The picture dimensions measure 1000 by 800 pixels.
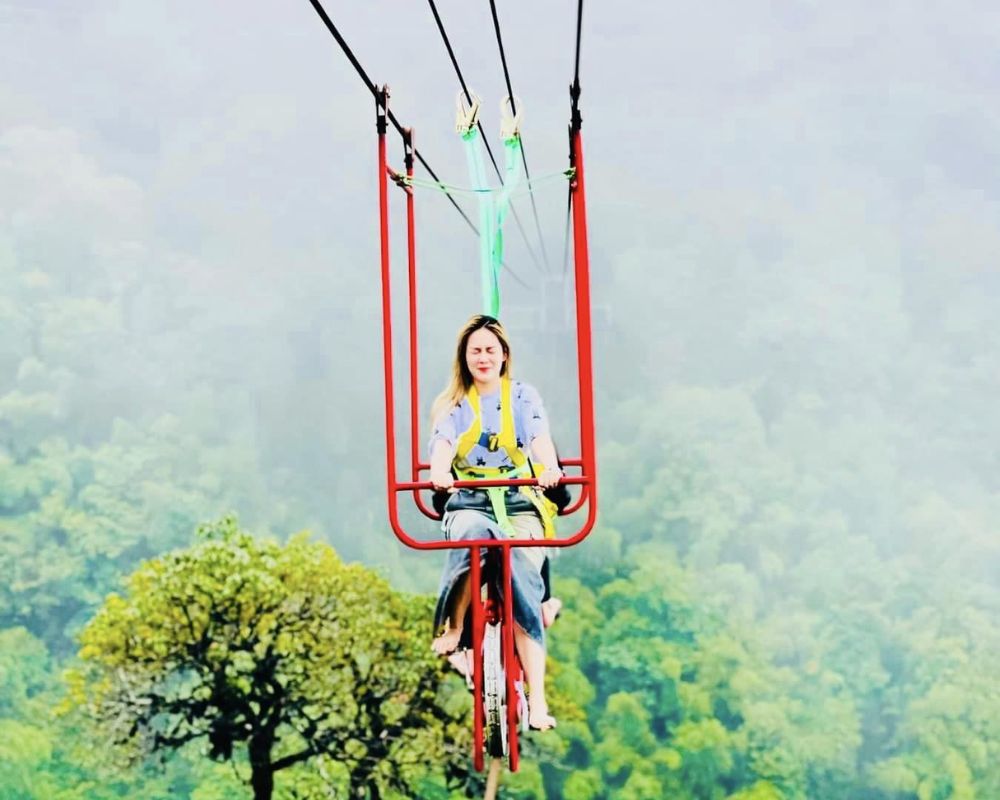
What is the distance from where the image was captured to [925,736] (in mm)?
8438

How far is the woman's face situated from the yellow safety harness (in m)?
0.05

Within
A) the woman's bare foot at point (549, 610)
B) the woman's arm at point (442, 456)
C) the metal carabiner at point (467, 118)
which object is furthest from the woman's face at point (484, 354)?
the woman's bare foot at point (549, 610)

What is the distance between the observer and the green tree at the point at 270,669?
7875 millimetres

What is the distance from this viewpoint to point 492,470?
3.17 metres

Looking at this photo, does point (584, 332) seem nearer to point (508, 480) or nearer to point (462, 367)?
point (508, 480)

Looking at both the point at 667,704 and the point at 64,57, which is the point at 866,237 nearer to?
the point at 667,704

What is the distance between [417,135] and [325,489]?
10.4 feet

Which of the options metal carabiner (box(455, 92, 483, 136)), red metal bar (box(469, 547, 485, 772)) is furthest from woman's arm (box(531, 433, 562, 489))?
metal carabiner (box(455, 92, 483, 136))

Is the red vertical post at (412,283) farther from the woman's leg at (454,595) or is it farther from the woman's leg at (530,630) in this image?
the woman's leg at (530,630)

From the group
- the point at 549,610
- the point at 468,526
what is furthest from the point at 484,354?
the point at 549,610

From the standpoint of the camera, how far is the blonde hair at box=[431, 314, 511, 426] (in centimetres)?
325

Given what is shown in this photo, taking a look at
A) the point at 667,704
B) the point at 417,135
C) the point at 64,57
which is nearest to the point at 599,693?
the point at 667,704

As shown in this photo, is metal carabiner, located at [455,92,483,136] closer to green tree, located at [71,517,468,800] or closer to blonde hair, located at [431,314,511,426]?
blonde hair, located at [431,314,511,426]

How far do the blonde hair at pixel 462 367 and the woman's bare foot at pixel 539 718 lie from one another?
80cm
